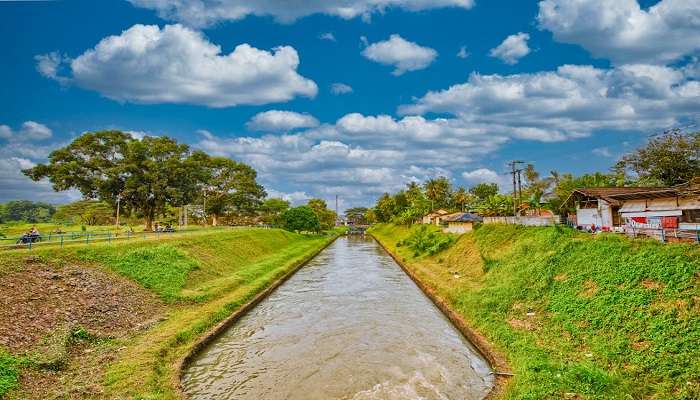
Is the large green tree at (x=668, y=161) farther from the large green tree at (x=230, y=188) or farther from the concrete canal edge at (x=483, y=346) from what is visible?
the large green tree at (x=230, y=188)

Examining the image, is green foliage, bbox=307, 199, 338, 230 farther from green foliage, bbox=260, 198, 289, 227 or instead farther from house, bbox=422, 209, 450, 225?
house, bbox=422, 209, 450, 225

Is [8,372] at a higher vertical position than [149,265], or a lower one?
lower

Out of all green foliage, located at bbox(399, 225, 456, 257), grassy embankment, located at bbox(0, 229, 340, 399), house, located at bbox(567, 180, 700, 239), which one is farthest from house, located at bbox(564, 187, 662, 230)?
grassy embankment, located at bbox(0, 229, 340, 399)

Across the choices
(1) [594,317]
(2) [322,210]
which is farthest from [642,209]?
(2) [322,210]

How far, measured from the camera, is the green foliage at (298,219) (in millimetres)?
79438

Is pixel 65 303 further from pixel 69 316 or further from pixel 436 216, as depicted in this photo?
pixel 436 216

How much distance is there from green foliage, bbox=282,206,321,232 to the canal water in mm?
53949

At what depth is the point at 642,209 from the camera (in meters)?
25.7

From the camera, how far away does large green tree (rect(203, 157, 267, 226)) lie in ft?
247

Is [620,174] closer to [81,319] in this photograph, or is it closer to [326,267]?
[326,267]

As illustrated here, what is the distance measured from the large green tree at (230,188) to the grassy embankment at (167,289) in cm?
3664

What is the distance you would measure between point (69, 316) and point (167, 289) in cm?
665

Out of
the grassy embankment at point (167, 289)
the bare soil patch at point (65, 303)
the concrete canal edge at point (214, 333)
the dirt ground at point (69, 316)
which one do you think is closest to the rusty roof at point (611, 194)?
the concrete canal edge at point (214, 333)

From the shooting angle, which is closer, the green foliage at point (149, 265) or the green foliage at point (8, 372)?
the green foliage at point (8, 372)
